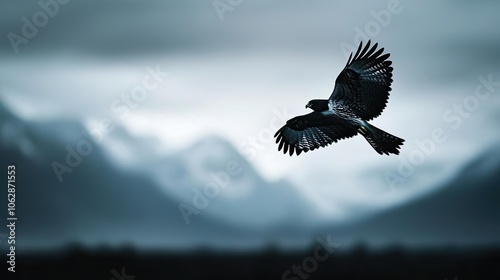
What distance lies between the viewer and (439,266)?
1145cm

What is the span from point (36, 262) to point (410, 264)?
5878 millimetres

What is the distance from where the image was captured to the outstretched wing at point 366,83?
6.38 meters

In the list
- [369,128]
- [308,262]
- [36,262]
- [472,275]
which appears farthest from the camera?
[472,275]

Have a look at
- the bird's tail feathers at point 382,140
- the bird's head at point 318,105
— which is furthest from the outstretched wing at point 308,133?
the bird's tail feathers at point 382,140

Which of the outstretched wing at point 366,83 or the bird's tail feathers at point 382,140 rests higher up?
the outstretched wing at point 366,83

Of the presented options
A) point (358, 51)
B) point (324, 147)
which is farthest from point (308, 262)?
point (358, 51)

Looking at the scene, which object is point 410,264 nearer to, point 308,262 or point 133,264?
point 133,264

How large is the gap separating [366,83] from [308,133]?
995 mm

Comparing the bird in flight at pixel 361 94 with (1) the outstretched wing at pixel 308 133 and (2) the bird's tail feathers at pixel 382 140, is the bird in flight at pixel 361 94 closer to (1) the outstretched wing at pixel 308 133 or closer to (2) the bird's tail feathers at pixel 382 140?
(2) the bird's tail feathers at pixel 382 140

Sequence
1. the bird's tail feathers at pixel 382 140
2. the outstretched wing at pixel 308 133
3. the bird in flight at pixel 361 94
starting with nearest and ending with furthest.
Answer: the bird's tail feathers at pixel 382 140 → the bird in flight at pixel 361 94 → the outstretched wing at pixel 308 133

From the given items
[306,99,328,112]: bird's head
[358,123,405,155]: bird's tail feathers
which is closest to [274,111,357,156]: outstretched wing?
[306,99,328,112]: bird's head

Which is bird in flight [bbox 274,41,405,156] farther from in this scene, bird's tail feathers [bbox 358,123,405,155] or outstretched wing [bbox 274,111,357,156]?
outstretched wing [bbox 274,111,357,156]

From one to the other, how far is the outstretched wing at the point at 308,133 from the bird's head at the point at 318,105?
0.19 meters

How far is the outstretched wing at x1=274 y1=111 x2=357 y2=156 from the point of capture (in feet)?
22.7
